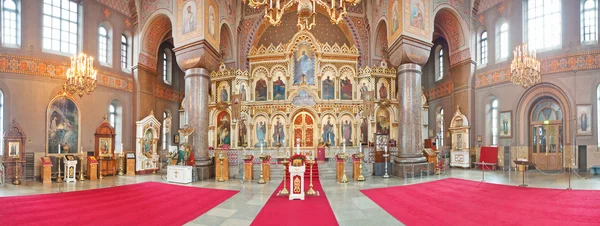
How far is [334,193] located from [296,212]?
9.27 ft

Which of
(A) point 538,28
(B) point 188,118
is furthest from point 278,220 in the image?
(A) point 538,28

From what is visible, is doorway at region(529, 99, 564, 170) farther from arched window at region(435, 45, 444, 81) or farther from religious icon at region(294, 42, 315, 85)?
religious icon at region(294, 42, 315, 85)

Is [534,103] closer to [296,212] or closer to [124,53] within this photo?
[296,212]

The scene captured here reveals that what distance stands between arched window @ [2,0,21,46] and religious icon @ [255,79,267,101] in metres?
11.0

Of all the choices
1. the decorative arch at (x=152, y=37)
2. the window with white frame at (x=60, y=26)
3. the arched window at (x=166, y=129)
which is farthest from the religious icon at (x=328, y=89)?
the window with white frame at (x=60, y=26)

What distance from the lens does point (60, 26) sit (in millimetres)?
14469

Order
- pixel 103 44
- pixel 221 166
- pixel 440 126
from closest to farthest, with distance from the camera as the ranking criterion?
pixel 221 166 < pixel 103 44 < pixel 440 126

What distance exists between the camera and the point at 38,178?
1321 centimetres

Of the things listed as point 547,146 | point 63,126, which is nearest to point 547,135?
point 547,146

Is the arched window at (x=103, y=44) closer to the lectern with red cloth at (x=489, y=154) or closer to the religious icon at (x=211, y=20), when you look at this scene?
the religious icon at (x=211, y=20)

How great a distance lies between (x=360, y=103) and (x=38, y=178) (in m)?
15.6

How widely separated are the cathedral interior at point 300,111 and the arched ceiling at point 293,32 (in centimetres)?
8

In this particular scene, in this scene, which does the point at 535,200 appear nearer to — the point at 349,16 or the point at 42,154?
the point at 349,16

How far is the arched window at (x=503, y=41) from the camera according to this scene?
54.2 feet
